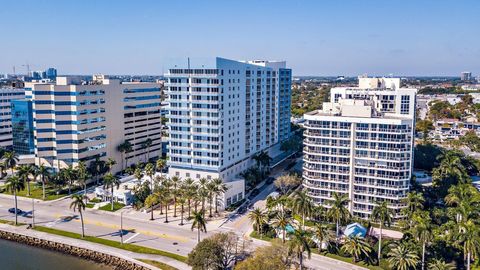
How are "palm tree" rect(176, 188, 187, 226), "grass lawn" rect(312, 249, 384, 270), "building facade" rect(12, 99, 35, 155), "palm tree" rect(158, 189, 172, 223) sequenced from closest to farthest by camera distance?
"grass lawn" rect(312, 249, 384, 270), "palm tree" rect(176, 188, 187, 226), "palm tree" rect(158, 189, 172, 223), "building facade" rect(12, 99, 35, 155)

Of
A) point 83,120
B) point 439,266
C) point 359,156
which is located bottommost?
point 439,266

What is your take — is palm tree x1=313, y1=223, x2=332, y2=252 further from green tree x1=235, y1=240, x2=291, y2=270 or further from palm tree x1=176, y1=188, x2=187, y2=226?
palm tree x1=176, y1=188, x2=187, y2=226

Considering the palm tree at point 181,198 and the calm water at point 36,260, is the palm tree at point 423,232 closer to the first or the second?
the palm tree at point 181,198

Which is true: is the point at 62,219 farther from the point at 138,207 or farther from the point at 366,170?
the point at 366,170

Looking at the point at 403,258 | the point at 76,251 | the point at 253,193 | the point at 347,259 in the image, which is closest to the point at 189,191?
the point at 76,251

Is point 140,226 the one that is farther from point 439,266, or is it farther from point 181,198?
point 439,266

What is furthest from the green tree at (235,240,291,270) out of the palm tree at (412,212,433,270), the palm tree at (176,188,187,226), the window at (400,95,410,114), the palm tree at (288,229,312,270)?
the window at (400,95,410,114)
